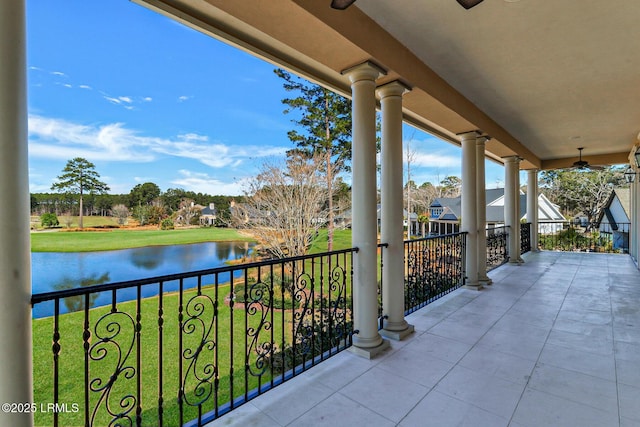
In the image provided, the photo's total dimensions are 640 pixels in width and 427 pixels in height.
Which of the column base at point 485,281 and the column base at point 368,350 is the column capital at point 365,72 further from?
the column base at point 485,281

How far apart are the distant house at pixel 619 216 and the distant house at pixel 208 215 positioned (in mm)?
12667

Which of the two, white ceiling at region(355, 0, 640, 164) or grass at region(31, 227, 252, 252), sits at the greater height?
white ceiling at region(355, 0, 640, 164)

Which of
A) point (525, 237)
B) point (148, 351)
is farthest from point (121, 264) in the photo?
point (525, 237)

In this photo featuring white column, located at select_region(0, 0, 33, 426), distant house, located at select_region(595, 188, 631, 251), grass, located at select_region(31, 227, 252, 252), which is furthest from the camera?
distant house, located at select_region(595, 188, 631, 251)

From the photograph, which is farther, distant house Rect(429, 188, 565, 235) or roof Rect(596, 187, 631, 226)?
distant house Rect(429, 188, 565, 235)

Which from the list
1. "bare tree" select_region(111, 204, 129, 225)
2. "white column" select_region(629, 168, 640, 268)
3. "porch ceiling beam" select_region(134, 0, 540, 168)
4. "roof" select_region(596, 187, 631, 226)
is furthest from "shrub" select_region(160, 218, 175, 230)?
"roof" select_region(596, 187, 631, 226)

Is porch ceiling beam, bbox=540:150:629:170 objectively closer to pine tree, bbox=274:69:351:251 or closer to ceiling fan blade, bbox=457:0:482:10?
pine tree, bbox=274:69:351:251

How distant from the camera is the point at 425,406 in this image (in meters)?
1.90

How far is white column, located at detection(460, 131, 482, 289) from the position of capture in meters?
4.55

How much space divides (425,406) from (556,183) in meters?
27.7

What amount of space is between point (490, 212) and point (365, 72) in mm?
20201

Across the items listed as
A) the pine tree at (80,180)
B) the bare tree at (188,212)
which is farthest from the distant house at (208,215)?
the pine tree at (80,180)

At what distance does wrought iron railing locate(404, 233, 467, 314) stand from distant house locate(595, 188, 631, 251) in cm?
701

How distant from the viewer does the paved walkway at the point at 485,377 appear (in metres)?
→ 1.80
